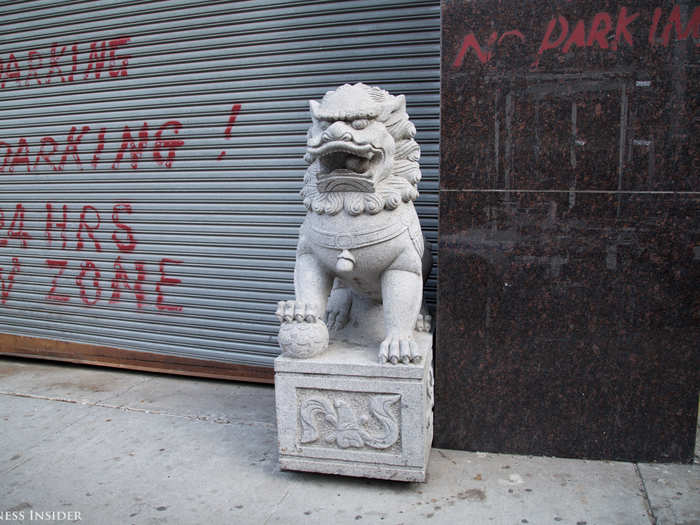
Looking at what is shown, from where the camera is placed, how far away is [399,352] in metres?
2.90

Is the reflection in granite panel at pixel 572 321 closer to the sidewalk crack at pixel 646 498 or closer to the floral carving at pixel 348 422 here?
the sidewalk crack at pixel 646 498

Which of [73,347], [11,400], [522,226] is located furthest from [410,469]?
[73,347]

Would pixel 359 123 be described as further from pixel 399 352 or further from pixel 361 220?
pixel 399 352

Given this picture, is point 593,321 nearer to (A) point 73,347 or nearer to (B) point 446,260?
(B) point 446,260

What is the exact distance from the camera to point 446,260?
332 centimetres

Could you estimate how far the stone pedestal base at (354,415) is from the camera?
2945 mm

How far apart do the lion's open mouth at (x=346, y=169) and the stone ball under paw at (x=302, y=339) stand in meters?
0.74

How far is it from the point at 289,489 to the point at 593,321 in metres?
1.91

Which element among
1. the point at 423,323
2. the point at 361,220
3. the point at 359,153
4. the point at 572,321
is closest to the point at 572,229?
the point at 572,321

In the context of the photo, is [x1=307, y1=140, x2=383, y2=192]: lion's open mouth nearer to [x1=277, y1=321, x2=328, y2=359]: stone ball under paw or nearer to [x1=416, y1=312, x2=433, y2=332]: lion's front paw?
[x1=277, y1=321, x2=328, y2=359]: stone ball under paw

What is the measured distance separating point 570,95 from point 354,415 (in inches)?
81.5

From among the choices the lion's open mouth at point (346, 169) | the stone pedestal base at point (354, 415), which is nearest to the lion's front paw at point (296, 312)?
the stone pedestal base at point (354, 415)

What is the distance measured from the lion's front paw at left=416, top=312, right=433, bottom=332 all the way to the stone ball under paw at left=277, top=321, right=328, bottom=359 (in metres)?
0.67

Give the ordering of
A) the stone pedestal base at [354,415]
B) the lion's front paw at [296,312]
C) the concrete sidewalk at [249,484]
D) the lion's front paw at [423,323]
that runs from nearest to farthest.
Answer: the concrete sidewalk at [249,484], the stone pedestal base at [354,415], the lion's front paw at [296,312], the lion's front paw at [423,323]
